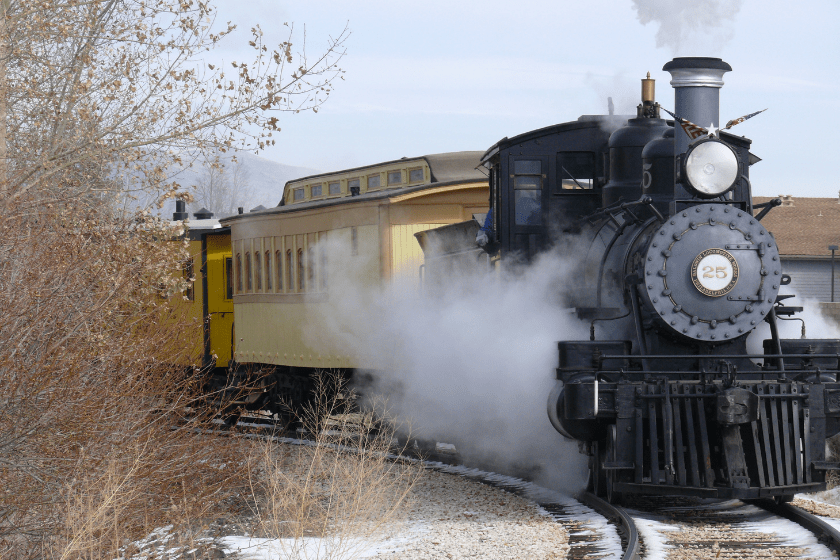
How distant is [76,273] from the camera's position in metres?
6.95

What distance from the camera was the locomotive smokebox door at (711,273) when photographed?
299 inches

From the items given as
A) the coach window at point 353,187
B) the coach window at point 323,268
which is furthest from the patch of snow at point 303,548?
the coach window at point 353,187

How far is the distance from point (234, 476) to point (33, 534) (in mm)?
2111

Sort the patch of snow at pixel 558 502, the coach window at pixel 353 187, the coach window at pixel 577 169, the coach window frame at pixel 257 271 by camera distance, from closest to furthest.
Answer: the patch of snow at pixel 558 502, the coach window at pixel 577 169, the coach window at pixel 353 187, the coach window frame at pixel 257 271

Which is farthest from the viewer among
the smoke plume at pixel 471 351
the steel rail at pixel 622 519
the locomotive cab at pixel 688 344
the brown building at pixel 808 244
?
the brown building at pixel 808 244

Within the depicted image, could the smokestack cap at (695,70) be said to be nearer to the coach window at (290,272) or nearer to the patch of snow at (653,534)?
the patch of snow at (653,534)

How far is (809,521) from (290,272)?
8307 millimetres

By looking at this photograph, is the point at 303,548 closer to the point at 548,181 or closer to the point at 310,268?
the point at 548,181

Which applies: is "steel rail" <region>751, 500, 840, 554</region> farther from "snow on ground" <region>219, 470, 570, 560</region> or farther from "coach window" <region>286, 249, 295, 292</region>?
"coach window" <region>286, 249, 295, 292</region>

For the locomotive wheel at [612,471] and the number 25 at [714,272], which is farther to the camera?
the number 25 at [714,272]

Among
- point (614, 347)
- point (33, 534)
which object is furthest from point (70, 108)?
point (614, 347)

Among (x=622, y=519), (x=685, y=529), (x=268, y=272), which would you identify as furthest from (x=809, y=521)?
(x=268, y=272)

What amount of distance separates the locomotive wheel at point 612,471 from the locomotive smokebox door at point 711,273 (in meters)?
0.93

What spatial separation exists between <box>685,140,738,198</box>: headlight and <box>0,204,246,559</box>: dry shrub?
4285 mm
